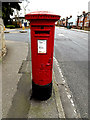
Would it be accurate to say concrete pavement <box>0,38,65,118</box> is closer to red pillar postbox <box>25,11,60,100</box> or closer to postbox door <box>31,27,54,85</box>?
red pillar postbox <box>25,11,60,100</box>

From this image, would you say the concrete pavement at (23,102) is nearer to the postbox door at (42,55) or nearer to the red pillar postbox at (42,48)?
the red pillar postbox at (42,48)

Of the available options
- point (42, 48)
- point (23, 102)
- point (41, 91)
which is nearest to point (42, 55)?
point (42, 48)

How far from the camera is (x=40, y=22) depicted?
5.30 feet

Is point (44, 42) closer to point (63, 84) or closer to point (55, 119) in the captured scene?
point (55, 119)

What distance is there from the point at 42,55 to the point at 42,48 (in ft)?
0.43

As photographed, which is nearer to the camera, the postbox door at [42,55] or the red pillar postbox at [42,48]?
the red pillar postbox at [42,48]

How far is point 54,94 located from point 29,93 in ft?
1.97

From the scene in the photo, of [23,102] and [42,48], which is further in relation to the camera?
[23,102]

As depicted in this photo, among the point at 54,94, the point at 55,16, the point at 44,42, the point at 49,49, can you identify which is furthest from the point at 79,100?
the point at 55,16

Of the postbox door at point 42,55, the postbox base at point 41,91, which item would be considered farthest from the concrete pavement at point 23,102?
the postbox door at point 42,55

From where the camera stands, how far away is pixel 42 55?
1842mm

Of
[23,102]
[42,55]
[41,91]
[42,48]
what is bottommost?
[23,102]

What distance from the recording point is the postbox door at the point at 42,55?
5.64ft

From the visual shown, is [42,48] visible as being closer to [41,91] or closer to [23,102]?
[41,91]
